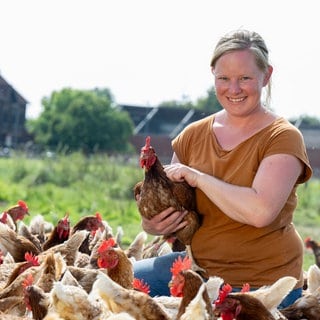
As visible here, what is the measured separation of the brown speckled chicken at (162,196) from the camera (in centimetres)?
366

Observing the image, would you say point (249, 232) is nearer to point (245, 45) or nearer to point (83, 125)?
point (245, 45)

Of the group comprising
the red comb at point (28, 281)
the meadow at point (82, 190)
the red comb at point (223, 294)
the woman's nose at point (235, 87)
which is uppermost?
the woman's nose at point (235, 87)

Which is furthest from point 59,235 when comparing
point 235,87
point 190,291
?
point 190,291

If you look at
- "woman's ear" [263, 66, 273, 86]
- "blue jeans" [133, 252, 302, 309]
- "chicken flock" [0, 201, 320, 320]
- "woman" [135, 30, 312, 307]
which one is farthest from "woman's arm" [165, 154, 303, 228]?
"blue jeans" [133, 252, 302, 309]

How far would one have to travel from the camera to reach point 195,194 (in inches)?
146

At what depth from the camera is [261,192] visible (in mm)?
3359

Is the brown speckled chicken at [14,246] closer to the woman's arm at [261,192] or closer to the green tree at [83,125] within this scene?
the woman's arm at [261,192]

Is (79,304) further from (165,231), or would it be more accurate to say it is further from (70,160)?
(70,160)

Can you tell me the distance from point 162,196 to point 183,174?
0.69ft

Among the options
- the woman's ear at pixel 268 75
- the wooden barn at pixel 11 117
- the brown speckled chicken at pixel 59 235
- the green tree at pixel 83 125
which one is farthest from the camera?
the green tree at pixel 83 125

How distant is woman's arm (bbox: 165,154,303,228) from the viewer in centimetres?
335

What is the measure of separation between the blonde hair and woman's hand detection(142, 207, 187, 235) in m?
0.79

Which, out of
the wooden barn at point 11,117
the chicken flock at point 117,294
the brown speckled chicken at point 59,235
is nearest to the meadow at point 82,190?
the brown speckled chicken at point 59,235

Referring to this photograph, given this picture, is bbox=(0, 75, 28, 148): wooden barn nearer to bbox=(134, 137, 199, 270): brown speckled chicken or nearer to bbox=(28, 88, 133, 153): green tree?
bbox=(28, 88, 133, 153): green tree
